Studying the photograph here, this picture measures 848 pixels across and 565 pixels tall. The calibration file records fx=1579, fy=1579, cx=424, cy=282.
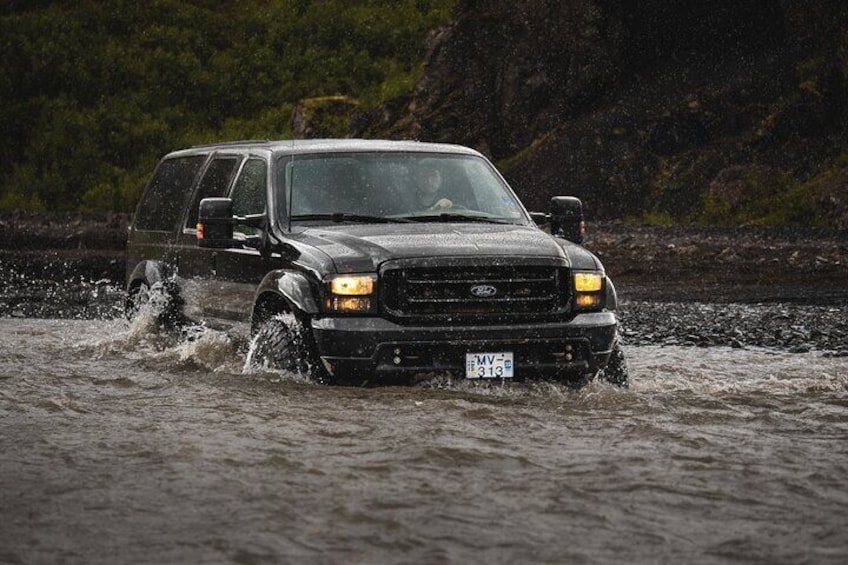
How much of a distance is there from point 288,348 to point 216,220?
131cm

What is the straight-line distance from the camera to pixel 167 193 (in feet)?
42.0

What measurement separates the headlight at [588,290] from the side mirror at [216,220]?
239cm

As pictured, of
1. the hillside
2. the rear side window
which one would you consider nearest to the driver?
the rear side window

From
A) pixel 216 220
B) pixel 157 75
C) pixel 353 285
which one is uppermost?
pixel 157 75

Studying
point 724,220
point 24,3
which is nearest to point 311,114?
point 724,220

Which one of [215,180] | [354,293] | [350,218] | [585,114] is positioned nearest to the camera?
[354,293]

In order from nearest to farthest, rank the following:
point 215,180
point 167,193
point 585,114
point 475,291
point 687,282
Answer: point 475,291 → point 215,180 → point 167,193 → point 687,282 → point 585,114

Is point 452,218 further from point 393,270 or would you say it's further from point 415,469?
point 415,469

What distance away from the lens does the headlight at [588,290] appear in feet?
31.8

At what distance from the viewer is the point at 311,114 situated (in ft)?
131

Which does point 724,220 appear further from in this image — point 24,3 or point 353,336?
point 24,3

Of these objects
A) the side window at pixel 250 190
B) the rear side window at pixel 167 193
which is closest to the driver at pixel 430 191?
the side window at pixel 250 190

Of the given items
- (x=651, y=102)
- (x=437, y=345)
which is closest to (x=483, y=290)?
(x=437, y=345)

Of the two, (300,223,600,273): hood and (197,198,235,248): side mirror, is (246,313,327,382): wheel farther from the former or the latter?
(197,198,235,248): side mirror
